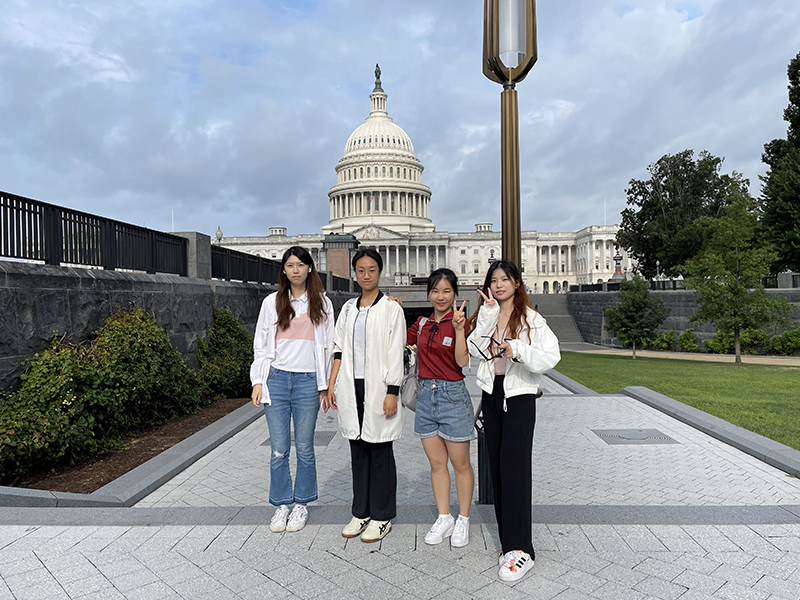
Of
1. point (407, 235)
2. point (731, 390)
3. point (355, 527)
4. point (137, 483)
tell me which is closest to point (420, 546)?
point (355, 527)

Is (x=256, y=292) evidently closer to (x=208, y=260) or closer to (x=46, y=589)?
(x=208, y=260)

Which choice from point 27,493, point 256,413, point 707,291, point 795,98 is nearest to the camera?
point 27,493

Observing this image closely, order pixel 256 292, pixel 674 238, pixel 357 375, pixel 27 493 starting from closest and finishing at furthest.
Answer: pixel 357 375 < pixel 27 493 < pixel 256 292 < pixel 674 238

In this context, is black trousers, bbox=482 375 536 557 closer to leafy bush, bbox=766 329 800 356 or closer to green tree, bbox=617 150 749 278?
leafy bush, bbox=766 329 800 356

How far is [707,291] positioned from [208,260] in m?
19.2

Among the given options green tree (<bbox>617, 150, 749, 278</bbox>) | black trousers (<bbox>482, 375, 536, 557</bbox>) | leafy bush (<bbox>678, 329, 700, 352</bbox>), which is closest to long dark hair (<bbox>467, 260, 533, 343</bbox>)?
black trousers (<bbox>482, 375, 536, 557</bbox>)

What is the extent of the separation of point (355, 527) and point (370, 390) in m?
1.08

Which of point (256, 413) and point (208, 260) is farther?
point (208, 260)

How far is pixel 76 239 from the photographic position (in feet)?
28.2

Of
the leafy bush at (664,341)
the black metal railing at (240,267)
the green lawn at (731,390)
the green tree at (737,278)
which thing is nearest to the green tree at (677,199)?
the leafy bush at (664,341)

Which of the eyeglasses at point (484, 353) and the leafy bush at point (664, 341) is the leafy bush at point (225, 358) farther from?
the leafy bush at point (664, 341)

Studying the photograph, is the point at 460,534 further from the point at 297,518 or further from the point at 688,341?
the point at 688,341

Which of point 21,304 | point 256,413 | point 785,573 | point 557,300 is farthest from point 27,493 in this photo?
point 557,300

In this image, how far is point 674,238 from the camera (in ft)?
137
